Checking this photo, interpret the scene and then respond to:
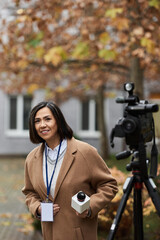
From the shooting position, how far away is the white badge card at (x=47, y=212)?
2.97 m

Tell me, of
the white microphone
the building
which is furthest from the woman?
the building

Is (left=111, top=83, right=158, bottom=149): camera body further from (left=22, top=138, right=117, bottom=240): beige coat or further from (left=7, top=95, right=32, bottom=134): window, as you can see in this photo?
(left=7, top=95, right=32, bottom=134): window

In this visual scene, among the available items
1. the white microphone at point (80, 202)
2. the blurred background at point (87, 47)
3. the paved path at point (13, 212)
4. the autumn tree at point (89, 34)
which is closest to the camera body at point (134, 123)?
the white microphone at point (80, 202)

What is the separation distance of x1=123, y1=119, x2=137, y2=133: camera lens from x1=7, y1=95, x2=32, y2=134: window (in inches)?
768

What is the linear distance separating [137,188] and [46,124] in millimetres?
738

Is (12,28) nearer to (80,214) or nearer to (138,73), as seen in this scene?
(138,73)

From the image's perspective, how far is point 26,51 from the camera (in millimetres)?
9781

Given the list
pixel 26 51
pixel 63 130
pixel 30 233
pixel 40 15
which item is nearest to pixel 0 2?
pixel 26 51

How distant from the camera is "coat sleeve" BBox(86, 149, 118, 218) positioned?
2979mm

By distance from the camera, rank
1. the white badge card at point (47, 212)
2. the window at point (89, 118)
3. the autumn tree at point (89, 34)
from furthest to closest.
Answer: the window at point (89, 118), the autumn tree at point (89, 34), the white badge card at point (47, 212)

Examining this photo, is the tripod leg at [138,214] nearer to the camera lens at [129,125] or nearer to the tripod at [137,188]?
the tripod at [137,188]

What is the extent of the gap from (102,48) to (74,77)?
32.6 feet

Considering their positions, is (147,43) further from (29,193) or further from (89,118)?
(89,118)

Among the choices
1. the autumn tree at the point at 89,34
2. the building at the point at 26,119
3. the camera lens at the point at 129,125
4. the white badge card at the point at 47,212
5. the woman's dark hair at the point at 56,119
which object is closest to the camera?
the camera lens at the point at 129,125
